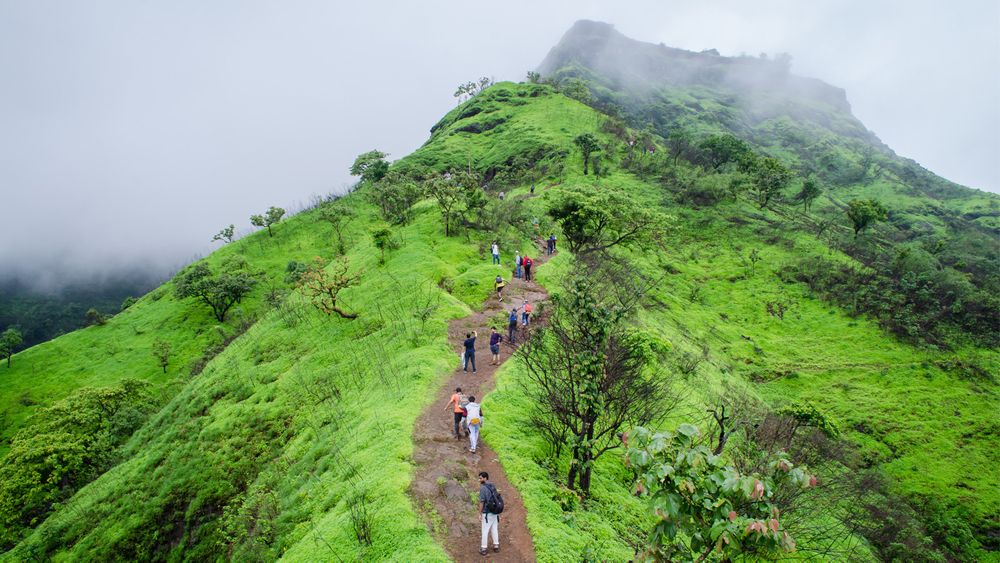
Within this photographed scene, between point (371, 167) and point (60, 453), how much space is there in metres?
54.0

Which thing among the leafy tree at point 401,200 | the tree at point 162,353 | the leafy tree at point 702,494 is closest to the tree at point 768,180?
the leafy tree at point 401,200

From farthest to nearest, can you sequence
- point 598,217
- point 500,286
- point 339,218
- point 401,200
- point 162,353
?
point 339,218
point 162,353
point 401,200
point 598,217
point 500,286

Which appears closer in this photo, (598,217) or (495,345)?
(495,345)

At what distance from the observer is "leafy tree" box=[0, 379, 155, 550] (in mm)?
26172

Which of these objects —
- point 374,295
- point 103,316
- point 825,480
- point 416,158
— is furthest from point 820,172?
point 103,316

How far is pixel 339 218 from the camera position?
55.4 metres

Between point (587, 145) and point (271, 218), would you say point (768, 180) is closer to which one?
point (587, 145)

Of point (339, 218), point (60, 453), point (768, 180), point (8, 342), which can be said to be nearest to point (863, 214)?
point (768, 180)

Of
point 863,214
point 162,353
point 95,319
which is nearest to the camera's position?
point 863,214

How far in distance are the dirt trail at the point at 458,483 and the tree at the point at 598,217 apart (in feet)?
54.3

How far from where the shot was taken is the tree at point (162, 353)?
51562mm

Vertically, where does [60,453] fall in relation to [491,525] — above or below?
Result: below

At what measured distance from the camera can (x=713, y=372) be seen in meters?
29.9

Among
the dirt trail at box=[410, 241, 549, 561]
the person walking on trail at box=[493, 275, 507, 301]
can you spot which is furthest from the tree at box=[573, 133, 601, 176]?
the dirt trail at box=[410, 241, 549, 561]
